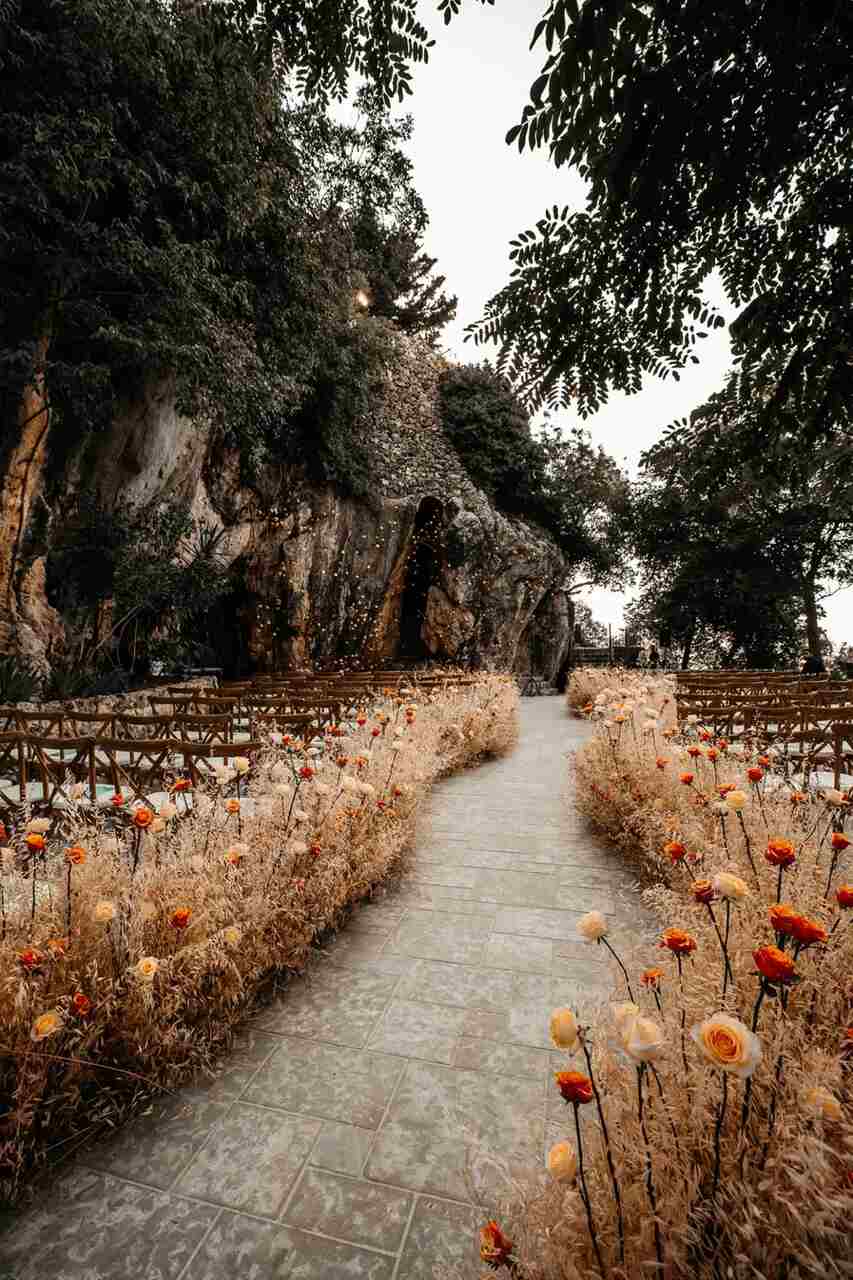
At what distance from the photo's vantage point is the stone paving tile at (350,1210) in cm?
143

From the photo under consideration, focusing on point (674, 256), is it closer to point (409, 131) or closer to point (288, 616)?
point (288, 616)

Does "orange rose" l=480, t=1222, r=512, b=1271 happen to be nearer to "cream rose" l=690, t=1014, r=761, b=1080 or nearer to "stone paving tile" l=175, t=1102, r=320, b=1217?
"cream rose" l=690, t=1014, r=761, b=1080

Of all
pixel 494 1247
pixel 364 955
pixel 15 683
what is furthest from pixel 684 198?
pixel 15 683

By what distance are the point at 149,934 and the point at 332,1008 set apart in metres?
0.86

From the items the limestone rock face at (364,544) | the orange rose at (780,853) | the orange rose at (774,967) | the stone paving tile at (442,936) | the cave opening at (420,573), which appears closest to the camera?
the orange rose at (774,967)

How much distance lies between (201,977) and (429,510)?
55.9ft

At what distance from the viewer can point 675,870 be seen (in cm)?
319

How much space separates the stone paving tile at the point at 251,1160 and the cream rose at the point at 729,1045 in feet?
4.53

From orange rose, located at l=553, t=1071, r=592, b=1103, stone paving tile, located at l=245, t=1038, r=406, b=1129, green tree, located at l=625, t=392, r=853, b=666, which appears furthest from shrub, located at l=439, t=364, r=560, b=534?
orange rose, located at l=553, t=1071, r=592, b=1103

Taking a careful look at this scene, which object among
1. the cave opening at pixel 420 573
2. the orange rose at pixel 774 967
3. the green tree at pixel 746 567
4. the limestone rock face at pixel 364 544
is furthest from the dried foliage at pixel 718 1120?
the cave opening at pixel 420 573

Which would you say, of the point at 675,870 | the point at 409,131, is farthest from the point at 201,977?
the point at 409,131

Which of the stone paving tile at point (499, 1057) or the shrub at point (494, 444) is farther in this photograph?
the shrub at point (494, 444)

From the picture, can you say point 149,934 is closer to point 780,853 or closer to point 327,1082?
point 327,1082

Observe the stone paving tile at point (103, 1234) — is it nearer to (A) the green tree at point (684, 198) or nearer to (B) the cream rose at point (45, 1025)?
(B) the cream rose at point (45, 1025)
